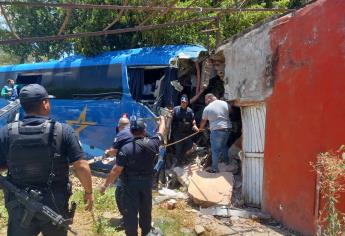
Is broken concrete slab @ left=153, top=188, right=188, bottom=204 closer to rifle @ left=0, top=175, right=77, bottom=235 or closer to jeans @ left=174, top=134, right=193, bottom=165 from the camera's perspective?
jeans @ left=174, top=134, right=193, bottom=165

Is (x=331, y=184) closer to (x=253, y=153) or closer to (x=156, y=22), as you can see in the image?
(x=253, y=153)

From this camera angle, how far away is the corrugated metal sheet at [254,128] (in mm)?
7418

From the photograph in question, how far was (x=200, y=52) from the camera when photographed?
9.70m

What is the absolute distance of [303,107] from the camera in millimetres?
6109

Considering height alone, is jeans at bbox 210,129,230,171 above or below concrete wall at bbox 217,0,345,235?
below

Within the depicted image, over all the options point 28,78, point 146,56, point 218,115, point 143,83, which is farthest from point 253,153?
point 28,78

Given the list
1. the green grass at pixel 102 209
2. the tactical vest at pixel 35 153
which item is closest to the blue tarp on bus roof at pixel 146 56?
the green grass at pixel 102 209

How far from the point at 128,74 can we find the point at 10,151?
6.96 metres

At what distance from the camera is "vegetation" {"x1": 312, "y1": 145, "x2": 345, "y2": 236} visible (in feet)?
13.4

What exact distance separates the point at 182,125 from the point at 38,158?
6099 mm

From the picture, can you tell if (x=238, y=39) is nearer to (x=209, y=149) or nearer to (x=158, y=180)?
(x=209, y=149)

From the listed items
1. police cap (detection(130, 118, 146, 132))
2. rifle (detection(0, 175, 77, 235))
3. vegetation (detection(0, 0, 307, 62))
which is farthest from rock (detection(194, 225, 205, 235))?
vegetation (detection(0, 0, 307, 62))

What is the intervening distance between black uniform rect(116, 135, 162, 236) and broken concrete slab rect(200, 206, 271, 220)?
238 cm

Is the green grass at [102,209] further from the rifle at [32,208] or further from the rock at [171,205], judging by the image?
the rifle at [32,208]
